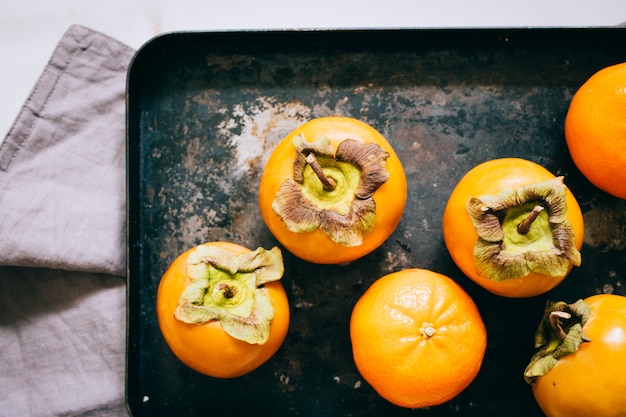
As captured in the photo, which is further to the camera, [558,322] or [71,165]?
[71,165]

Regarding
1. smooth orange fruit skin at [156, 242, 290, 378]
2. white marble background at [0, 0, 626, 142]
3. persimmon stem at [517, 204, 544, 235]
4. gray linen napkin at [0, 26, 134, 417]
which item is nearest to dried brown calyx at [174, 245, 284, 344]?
smooth orange fruit skin at [156, 242, 290, 378]

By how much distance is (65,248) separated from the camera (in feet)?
3.26

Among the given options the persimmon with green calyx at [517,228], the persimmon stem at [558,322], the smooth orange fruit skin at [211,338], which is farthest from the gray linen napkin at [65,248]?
the persimmon stem at [558,322]

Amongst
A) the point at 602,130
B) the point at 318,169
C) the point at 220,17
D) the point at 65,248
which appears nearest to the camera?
the point at 318,169

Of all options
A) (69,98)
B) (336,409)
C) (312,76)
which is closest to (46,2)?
(69,98)

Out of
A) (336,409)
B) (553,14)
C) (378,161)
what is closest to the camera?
(378,161)

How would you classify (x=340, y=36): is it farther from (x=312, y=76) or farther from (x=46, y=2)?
(x=46, y=2)

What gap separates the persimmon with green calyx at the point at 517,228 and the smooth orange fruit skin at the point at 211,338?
29 cm

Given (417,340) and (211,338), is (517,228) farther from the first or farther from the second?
(211,338)

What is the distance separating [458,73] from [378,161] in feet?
1.06

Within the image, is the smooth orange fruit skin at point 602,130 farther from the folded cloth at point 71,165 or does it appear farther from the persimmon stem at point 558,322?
the folded cloth at point 71,165

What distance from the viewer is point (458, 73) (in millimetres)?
1016

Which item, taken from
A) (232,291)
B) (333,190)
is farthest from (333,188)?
(232,291)

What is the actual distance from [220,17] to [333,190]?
0.49 metres
